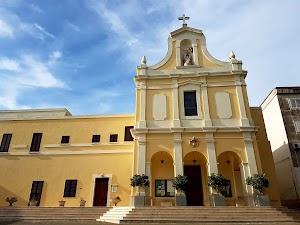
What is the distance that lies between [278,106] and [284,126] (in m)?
1.82

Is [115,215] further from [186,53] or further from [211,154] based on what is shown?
[186,53]

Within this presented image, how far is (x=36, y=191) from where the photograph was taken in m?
17.8

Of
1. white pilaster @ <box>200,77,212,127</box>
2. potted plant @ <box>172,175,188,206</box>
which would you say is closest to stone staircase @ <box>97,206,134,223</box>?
potted plant @ <box>172,175,188,206</box>

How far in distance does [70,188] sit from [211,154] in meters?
11.0

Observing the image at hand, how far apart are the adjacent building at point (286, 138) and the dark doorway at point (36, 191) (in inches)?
745

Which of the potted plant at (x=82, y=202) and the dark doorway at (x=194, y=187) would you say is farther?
the potted plant at (x=82, y=202)

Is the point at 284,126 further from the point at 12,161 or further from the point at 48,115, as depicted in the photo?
the point at 12,161

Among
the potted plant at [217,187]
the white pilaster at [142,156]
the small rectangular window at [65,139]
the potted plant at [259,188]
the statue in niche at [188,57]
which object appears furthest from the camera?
the small rectangular window at [65,139]

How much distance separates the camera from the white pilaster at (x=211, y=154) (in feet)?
46.6

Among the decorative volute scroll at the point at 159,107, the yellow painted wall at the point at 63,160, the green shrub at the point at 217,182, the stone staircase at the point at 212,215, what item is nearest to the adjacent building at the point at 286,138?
the stone staircase at the point at 212,215

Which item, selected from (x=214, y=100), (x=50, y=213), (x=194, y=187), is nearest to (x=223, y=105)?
(x=214, y=100)

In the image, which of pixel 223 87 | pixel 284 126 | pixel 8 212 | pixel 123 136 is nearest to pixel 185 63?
pixel 223 87

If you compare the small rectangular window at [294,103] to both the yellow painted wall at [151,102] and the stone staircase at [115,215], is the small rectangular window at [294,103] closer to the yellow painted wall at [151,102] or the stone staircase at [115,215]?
the yellow painted wall at [151,102]

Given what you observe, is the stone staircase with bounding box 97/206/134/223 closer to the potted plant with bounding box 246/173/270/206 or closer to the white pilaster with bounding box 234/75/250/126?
the potted plant with bounding box 246/173/270/206
